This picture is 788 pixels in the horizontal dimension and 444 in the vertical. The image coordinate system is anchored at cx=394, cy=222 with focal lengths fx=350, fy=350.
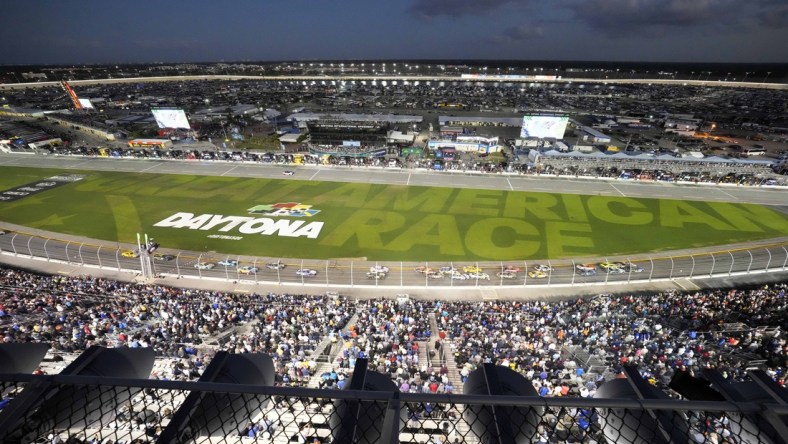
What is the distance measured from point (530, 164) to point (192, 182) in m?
50.1

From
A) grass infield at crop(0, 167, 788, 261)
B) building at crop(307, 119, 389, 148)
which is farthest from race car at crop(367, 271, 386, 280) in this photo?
building at crop(307, 119, 389, 148)

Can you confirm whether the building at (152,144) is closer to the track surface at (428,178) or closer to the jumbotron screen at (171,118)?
the jumbotron screen at (171,118)

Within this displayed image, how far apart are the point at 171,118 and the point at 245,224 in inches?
1785

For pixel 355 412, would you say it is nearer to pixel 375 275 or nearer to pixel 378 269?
pixel 375 275

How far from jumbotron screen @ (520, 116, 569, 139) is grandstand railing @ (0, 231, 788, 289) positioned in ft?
112

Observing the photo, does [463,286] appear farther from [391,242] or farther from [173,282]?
[173,282]

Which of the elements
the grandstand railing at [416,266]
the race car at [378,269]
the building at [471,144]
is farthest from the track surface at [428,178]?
the race car at [378,269]

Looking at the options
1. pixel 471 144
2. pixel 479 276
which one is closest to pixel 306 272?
pixel 479 276

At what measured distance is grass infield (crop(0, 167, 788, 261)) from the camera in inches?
1282

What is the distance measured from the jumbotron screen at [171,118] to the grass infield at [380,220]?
23.2 metres

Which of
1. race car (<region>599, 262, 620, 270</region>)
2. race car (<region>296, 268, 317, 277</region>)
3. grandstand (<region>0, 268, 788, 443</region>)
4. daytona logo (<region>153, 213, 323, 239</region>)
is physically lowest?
race car (<region>296, 268, 317, 277</region>)

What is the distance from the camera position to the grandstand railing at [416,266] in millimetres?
27359

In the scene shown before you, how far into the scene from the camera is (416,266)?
29.6m

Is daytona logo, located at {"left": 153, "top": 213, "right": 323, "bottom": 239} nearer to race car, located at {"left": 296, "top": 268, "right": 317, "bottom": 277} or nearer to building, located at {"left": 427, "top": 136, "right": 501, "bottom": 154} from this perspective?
race car, located at {"left": 296, "top": 268, "right": 317, "bottom": 277}
